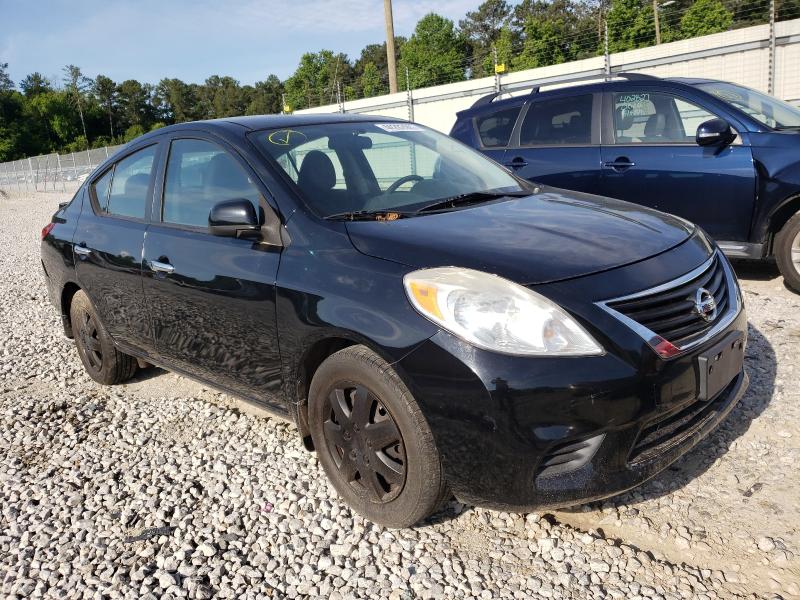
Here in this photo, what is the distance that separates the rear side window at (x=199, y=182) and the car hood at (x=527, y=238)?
761 millimetres

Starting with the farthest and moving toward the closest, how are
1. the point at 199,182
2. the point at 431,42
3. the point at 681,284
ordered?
the point at 431,42 < the point at 199,182 < the point at 681,284

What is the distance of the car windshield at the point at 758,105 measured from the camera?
542 cm

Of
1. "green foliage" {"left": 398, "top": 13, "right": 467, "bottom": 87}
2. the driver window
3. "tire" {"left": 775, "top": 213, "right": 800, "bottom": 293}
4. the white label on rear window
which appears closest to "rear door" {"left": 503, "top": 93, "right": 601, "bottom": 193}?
the driver window

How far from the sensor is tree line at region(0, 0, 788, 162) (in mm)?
41250

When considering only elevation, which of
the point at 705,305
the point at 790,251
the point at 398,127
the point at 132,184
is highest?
the point at 398,127

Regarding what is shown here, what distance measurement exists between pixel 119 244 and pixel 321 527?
2110 millimetres

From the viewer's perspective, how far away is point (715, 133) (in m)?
5.18

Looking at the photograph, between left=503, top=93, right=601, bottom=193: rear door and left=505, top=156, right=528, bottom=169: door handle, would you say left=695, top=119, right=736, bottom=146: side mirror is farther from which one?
left=505, top=156, right=528, bottom=169: door handle

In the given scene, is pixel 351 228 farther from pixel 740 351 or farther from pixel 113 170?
pixel 113 170

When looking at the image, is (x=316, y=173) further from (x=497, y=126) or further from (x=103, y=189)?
(x=497, y=126)

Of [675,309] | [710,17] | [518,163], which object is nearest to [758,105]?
[518,163]

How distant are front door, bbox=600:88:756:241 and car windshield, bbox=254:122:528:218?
7.85 ft

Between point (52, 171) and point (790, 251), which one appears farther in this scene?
point (52, 171)

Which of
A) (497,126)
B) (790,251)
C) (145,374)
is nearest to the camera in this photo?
(145,374)
